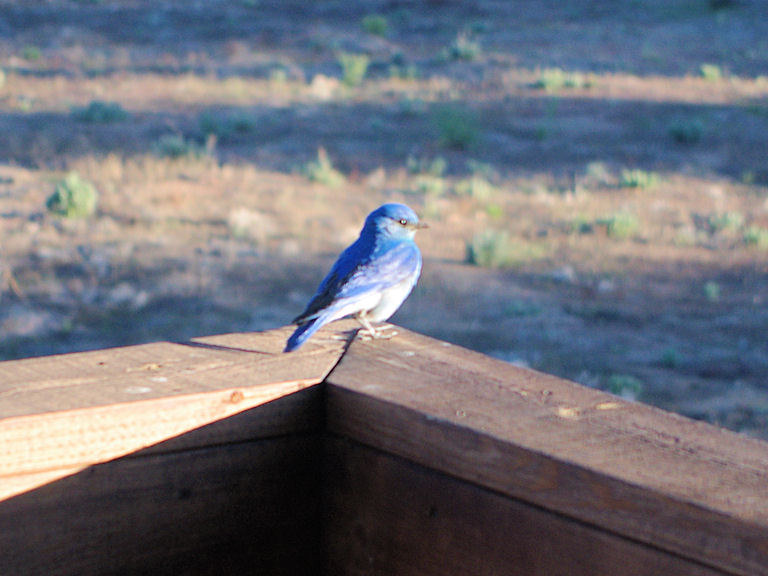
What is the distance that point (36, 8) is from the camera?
3297 centimetres

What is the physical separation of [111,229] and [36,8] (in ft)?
83.2

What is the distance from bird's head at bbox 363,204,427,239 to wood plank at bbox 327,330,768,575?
1.47 meters

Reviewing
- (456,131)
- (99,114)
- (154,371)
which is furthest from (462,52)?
(154,371)

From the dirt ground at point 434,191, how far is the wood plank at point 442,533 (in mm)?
5928

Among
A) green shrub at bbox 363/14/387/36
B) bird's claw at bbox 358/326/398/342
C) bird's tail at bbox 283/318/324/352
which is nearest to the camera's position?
bird's tail at bbox 283/318/324/352

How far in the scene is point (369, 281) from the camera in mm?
2455

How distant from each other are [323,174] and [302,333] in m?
12.1

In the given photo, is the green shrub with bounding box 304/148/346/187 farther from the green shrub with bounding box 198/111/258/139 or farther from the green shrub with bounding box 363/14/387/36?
the green shrub with bounding box 363/14/387/36

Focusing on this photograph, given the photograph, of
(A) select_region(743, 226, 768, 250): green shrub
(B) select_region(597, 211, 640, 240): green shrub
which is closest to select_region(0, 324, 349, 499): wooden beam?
(B) select_region(597, 211, 640, 240): green shrub

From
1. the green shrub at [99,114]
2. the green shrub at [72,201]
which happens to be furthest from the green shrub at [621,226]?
the green shrub at [99,114]

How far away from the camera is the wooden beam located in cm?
120

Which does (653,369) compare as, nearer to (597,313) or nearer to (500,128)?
(597,313)

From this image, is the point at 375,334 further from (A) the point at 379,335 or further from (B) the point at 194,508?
(B) the point at 194,508

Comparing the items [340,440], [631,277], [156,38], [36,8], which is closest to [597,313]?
[631,277]
